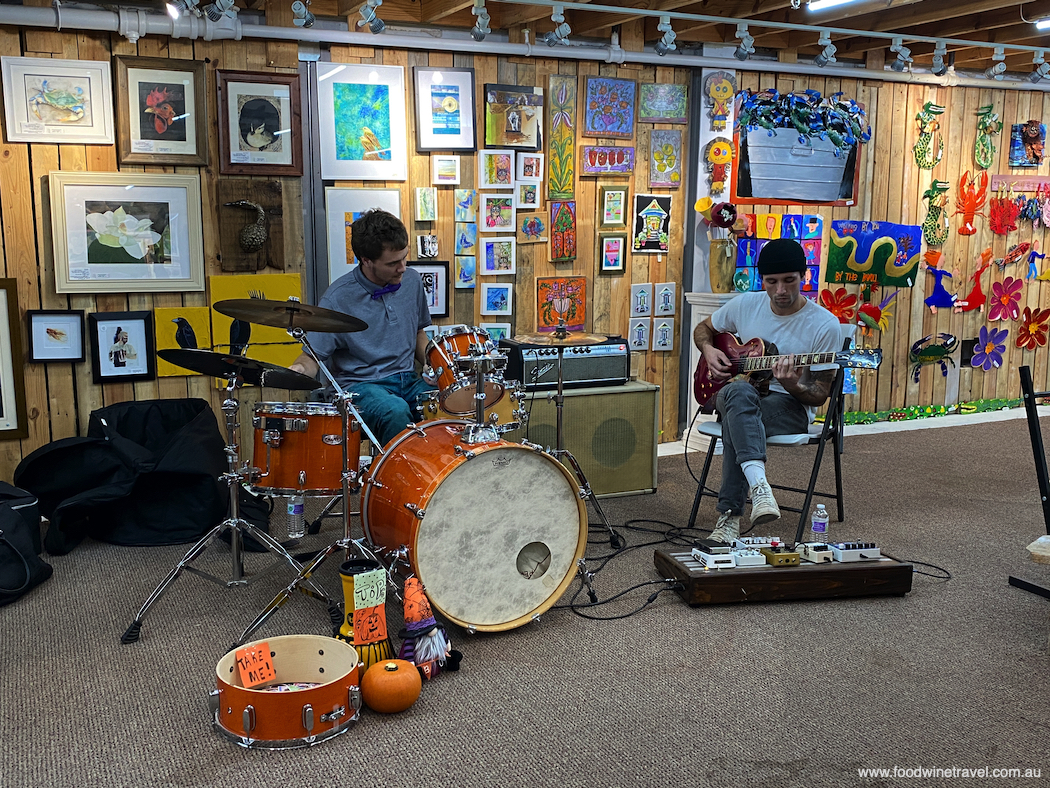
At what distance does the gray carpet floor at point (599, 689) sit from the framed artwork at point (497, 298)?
1.72 metres

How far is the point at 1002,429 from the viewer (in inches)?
235

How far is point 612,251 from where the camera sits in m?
5.18

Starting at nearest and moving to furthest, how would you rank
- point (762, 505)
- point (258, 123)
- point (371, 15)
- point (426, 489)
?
point (426, 489), point (762, 505), point (371, 15), point (258, 123)

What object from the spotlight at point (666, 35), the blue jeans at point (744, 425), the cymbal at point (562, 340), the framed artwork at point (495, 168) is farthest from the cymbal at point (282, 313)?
the spotlight at point (666, 35)

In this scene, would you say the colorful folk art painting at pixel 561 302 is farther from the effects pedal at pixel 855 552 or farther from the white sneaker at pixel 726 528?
the effects pedal at pixel 855 552

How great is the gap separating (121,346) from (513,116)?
2204mm

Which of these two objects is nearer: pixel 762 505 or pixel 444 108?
pixel 762 505

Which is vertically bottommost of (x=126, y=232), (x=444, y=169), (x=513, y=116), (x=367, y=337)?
(x=367, y=337)

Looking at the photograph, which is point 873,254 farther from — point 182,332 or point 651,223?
point 182,332

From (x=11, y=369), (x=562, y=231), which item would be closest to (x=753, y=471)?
(x=562, y=231)

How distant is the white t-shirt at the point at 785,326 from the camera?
3.71 metres

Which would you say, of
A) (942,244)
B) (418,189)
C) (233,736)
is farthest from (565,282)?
(233,736)

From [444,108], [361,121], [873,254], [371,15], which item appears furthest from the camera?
[873,254]

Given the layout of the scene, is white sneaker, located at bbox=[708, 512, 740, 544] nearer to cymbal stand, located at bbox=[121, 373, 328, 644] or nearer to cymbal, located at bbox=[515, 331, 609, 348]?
cymbal, located at bbox=[515, 331, 609, 348]
